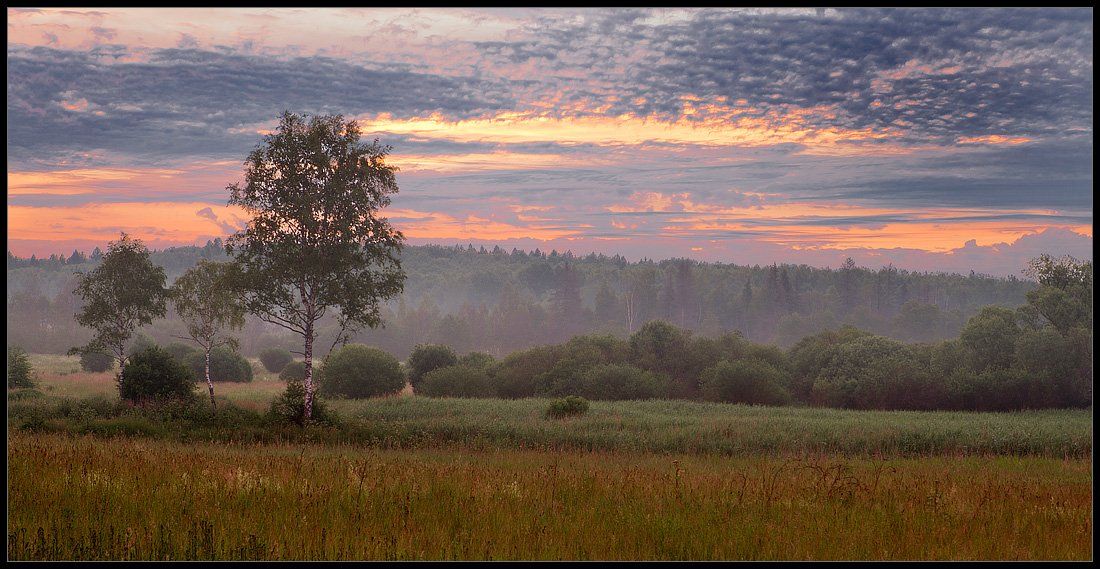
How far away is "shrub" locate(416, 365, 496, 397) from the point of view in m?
62.9

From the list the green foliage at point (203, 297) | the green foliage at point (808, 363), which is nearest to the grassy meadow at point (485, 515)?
the green foliage at point (203, 297)

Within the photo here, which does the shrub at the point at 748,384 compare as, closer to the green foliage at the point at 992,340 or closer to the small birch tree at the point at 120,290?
the green foliage at the point at 992,340

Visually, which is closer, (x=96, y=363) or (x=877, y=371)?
(x=877, y=371)

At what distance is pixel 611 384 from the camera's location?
206 ft

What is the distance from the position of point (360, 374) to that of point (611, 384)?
21.6 metres

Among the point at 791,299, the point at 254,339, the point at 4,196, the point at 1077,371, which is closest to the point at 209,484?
the point at 4,196

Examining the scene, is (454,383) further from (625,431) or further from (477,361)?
(625,431)

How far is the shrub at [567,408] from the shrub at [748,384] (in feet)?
84.3

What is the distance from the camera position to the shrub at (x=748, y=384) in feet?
203

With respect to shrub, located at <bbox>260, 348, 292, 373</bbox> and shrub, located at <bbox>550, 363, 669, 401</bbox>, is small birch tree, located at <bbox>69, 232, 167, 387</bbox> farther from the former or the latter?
shrub, located at <bbox>260, 348, 292, 373</bbox>

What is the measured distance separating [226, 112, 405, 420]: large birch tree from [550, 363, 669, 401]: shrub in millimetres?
28503

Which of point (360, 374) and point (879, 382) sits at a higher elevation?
point (360, 374)

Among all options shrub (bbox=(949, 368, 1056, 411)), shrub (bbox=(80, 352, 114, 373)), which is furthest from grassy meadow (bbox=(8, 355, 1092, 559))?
shrub (bbox=(80, 352, 114, 373))

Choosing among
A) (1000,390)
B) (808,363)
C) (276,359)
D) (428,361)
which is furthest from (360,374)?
(276,359)
